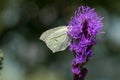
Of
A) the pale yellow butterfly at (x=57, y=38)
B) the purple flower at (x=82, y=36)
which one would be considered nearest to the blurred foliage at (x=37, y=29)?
the pale yellow butterfly at (x=57, y=38)

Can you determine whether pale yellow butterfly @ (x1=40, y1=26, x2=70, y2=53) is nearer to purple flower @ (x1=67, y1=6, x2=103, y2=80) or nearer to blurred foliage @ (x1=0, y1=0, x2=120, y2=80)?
purple flower @ (x1=67, y1=6, x2=103, y2=80)

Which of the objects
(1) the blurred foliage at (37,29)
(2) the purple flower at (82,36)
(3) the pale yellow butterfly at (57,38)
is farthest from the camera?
(1) the blurred foliage at (37,29)

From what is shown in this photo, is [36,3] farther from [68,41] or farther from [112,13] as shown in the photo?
[68,41]

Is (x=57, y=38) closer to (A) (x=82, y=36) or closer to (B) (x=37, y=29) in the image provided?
(A) (x=82, y=36)

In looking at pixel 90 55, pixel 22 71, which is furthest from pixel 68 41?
pixel 22 71

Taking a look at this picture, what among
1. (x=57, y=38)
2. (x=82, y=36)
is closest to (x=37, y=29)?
(x=57, y=38)

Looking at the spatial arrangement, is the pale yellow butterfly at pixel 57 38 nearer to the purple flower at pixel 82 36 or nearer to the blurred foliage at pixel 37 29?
the purple flower at pixel 82 36

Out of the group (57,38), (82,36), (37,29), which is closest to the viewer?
(82,36)
